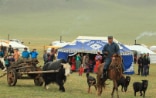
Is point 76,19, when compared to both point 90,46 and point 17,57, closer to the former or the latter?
point 90,46

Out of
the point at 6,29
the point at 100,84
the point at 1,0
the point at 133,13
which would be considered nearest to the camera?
the point at 100,84

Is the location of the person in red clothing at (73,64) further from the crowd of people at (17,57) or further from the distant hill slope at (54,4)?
the distant hill slope at (54,4)

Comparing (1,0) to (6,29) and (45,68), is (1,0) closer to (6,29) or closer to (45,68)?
(6,29)

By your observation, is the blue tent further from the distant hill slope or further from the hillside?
the distant hill slope

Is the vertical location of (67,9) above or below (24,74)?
above

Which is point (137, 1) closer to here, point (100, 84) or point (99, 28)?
point (99, 28)

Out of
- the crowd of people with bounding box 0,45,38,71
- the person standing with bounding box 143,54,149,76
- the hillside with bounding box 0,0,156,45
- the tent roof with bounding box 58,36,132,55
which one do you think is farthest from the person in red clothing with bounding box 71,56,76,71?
the hillside with bounding box 0,0,156,45

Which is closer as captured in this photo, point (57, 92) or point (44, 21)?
point (57, 92)

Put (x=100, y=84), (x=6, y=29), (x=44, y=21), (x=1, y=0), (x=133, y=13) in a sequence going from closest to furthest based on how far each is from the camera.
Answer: (x=100, y=84)
(x=6, y=29)
(x=44, y=21)
(x=133, y=13)
(x=1, y=0)

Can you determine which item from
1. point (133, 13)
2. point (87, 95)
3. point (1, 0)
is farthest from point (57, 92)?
point (1, 0)

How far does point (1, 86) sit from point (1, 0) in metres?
149

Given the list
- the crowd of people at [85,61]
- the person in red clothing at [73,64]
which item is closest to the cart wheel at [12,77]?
the crowd of people at [85,61]

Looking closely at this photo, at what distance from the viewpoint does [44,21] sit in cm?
12838

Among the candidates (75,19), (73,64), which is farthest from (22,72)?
(75,19)
